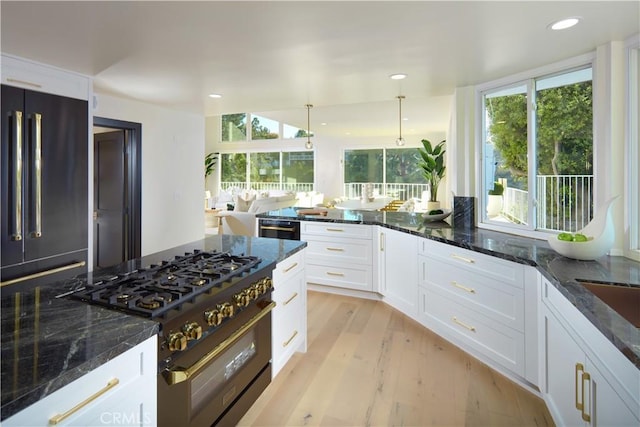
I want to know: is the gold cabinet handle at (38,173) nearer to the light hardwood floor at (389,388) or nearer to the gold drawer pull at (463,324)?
the light hardwood floor at (389,388)

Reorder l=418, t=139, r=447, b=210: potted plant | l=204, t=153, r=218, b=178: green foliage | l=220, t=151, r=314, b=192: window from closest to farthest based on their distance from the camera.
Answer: l=418, t=139, r=447, b=210: potted plant → l=220, t=151, r=314, b=192: window → l=204, t=153, r=218, b=178: green foliage

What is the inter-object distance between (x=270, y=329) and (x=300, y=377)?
0.53m

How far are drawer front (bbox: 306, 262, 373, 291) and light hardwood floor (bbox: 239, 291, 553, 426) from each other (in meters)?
0.76

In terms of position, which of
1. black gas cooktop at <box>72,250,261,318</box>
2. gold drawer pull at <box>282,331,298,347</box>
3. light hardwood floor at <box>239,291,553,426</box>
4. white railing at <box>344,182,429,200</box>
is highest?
white railing at <box>344,182,429,200</box>

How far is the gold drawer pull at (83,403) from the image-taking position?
0.80 m

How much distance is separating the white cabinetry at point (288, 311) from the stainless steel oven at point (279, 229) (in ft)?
4.70

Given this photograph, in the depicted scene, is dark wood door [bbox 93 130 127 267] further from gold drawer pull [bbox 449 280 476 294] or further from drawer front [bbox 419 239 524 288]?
gold drawer pull [bbox 449 280 476 294]

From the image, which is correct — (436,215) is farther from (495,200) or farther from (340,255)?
(340,255)

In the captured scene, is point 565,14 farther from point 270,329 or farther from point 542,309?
point 270,329

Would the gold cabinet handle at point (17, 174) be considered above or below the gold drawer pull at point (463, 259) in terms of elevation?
above

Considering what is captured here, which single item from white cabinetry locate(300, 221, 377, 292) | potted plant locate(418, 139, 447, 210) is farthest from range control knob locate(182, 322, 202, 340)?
potted plant locate(418, 139, 447, 210)

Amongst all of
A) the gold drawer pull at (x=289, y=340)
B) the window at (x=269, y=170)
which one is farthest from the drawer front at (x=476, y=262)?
the window at (x=269, y=170)

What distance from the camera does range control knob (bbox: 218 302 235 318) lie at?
1.45m

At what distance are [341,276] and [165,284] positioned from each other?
2529mm
